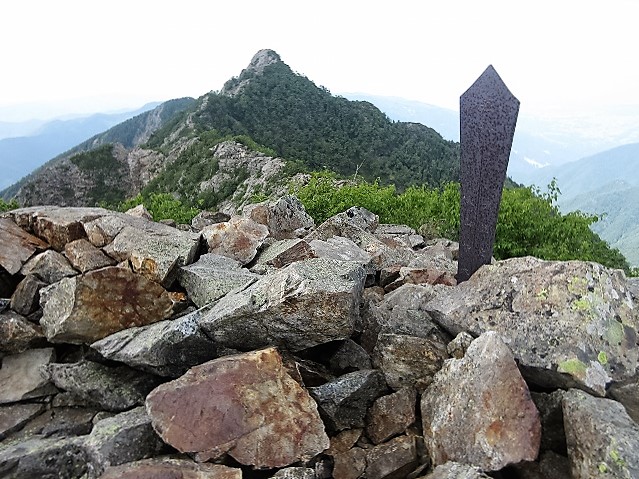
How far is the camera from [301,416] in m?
4.41

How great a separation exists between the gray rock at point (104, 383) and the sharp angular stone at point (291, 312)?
931 mm

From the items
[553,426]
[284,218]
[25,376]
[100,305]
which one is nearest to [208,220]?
[284,218]

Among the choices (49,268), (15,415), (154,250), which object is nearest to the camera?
(15,415)

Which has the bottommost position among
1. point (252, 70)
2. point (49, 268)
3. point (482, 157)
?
point (49, 268)

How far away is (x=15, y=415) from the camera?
5410 mm

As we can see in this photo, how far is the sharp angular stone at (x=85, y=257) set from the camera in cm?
716

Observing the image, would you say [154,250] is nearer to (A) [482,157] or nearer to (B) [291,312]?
(B) [291,312]

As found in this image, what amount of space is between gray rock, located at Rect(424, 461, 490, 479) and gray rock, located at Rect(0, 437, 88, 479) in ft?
9.42

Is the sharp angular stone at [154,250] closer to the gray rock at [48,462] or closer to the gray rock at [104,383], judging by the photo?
the gray rock at [104,383]

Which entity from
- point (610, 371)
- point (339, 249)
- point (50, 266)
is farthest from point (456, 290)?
point (50, 266)

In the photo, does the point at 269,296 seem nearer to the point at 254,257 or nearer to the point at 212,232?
the point at 254,257

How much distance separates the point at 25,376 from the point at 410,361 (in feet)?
13.8

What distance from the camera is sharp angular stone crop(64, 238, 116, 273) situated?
716 centimetres

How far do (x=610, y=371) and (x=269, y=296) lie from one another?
121 inches
